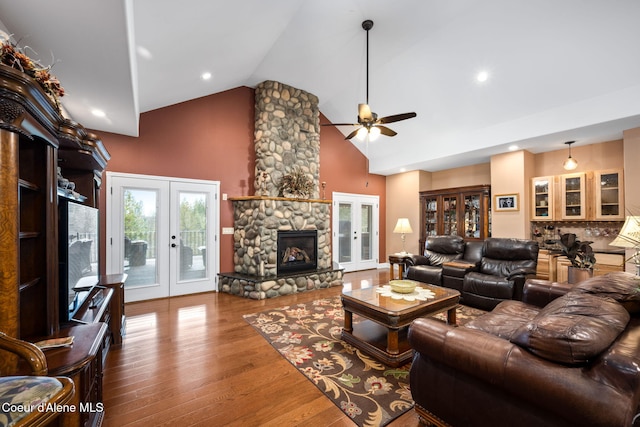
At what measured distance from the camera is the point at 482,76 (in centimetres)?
431

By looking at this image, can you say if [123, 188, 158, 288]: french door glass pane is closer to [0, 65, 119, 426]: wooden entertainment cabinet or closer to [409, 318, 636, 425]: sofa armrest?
[0, 65, 119, 426]: wooden entertainment cabinet

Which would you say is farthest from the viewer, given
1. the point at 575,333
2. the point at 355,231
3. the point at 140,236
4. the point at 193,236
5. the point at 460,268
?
the point at 355,231

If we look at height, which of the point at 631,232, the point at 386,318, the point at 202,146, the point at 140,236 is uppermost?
the point at 202,146

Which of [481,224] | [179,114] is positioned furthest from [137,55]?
[481,224]

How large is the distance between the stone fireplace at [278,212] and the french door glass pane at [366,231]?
1.84 metres

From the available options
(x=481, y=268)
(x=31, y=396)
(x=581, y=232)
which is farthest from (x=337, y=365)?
(x=581, y=232)

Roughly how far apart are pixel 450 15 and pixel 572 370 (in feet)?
13.9

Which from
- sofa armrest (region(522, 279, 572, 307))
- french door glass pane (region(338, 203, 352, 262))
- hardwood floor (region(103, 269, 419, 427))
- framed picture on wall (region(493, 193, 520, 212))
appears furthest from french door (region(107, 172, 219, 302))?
framed picture on wall (region(493, 193, 520, 212))

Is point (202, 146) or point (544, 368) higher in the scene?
point (202, 146)

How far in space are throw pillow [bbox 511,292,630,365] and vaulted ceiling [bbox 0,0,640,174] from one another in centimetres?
300

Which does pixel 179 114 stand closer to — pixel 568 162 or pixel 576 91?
pixel 576 91

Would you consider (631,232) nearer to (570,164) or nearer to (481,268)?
(481,268)

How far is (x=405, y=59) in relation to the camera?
4.56 meters

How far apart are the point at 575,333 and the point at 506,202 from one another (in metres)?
5.04
